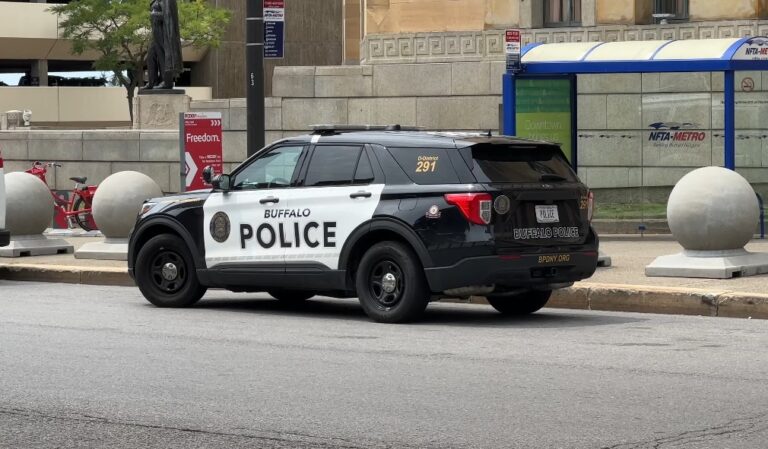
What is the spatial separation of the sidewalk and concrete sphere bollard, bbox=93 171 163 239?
1.24 m

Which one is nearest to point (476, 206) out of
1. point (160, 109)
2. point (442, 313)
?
point (442, 313)

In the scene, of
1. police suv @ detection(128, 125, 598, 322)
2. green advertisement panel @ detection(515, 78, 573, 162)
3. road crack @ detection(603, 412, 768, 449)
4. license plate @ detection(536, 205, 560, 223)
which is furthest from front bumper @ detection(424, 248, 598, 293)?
green advertisement panel @ detection(515, 78, 573, 162)

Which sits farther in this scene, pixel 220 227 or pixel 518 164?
pixel 220 227

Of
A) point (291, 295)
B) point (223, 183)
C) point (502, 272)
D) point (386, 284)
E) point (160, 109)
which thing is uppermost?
point (160, 109)

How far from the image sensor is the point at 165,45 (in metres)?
26.3

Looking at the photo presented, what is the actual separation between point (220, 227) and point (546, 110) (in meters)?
5.91

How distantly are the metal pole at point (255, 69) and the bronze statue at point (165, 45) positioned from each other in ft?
30.2

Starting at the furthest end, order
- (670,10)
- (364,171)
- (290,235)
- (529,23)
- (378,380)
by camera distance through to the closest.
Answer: (529,23) → (670,10) → (290,235) → (364,171) → (378,380)

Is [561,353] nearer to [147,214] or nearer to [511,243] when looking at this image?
[511,243]

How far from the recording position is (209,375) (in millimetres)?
9742

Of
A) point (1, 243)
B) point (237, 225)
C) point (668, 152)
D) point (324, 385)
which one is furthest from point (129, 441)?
point (668, 152)

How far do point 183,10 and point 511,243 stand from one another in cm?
5155

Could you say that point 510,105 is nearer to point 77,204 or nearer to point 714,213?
point 714,213

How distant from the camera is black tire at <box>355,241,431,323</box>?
12297mm
